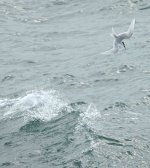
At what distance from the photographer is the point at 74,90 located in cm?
2059

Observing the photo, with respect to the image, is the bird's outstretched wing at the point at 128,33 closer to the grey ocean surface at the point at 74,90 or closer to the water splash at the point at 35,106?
the grey ocean surface at the point at 74,90

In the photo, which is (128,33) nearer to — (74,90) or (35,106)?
(74,90)

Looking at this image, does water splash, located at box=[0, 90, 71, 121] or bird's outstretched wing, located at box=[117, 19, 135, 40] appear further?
bird's outstretched wing, located at box=[117, 19, 135, 40]

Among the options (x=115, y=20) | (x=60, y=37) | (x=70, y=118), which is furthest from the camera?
(x=115, y=20)

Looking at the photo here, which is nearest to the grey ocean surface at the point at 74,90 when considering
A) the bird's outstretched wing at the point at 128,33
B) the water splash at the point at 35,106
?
the water splash at the point at 35,106

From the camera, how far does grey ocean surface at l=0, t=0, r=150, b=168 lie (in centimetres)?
1609

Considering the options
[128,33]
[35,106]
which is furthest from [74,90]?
[128,33]

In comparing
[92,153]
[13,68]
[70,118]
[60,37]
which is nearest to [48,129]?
[70,118]

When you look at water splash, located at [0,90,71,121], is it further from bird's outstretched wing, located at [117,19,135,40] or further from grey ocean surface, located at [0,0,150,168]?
bird's outstretched wing, located at [117,19,135,40]

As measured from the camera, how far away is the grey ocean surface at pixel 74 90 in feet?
52.8

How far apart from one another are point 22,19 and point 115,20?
17.0 feet

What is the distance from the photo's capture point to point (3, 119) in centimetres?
1853

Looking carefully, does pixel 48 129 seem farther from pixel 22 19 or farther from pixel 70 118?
pixel 22 19

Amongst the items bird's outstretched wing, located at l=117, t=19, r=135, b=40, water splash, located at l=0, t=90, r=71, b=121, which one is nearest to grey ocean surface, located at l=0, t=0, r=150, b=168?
water splash, located at l=0, t=90, r=71, b=121
